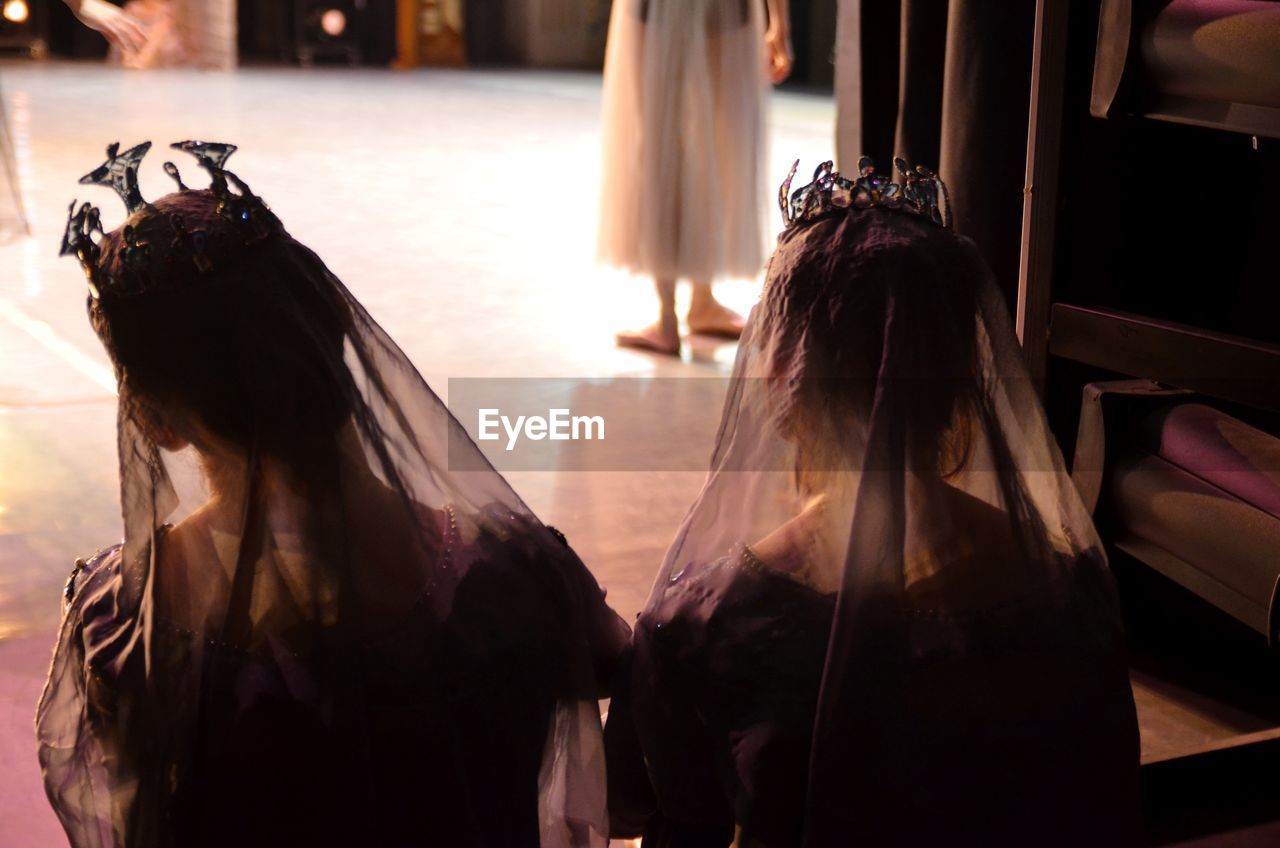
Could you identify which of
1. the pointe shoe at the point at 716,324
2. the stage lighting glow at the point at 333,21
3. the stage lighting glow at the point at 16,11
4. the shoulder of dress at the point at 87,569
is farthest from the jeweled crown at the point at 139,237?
the stage lighting glow at the point at 333,21

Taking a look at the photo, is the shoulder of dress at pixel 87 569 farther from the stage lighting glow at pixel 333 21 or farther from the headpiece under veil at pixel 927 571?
the stage lighting glow at pixel 333 21

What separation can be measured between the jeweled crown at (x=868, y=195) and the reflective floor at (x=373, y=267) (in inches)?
46.7

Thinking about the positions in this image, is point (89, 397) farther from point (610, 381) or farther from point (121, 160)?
point (121, 160)

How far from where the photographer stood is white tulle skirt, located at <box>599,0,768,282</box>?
12.4 feet

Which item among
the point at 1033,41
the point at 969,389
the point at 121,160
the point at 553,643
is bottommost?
the point at 553,643

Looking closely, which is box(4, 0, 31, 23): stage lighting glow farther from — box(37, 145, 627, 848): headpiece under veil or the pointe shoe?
box(37, 145, 627, 848): headpiece under veil

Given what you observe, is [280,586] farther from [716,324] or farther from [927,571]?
[716,324]

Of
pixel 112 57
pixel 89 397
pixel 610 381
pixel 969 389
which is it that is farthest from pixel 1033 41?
pixel 112 57

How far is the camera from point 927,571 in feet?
3.85

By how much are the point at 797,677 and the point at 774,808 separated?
12cm

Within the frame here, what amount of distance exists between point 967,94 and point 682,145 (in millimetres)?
1838

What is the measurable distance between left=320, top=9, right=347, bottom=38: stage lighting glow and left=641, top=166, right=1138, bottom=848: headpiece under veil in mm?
12110

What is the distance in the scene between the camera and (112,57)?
11789mm

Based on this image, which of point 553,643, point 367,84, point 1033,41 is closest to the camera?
point 553,643
